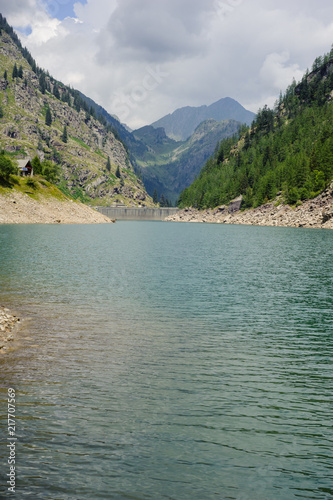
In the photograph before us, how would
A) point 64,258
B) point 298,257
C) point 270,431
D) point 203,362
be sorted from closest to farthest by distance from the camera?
point 270,431 → point 203,362 → point 64,258 → point 298,257

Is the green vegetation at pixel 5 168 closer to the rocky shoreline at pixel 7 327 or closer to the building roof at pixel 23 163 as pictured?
the building roof at pixel 23 163

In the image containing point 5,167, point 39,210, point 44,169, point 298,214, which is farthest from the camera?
point 44,169

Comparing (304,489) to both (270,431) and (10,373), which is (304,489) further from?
(10,373)

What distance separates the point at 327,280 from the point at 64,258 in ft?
114

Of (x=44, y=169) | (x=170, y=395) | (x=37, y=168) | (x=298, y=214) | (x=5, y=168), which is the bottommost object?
(x=170, y=395)

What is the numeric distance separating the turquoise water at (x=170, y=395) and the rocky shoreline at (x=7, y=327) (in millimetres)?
591

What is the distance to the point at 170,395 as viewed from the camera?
12.4 meters

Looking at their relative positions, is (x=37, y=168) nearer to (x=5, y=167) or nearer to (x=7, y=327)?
(x=5, y=167)

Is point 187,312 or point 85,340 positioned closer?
point 85,340

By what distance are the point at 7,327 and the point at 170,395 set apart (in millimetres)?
11138

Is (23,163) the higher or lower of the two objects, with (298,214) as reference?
higher

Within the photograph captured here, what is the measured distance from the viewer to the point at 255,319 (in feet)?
76.5

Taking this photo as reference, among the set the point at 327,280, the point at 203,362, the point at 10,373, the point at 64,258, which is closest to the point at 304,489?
the point at 203,362

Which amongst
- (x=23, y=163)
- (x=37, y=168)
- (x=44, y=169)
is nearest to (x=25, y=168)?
(x=23, y=163)
